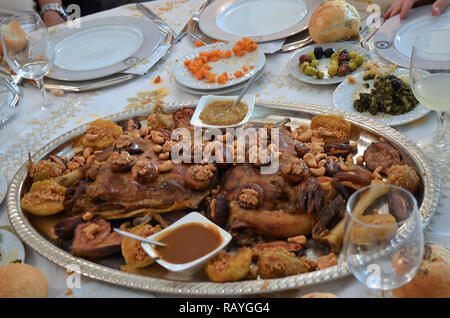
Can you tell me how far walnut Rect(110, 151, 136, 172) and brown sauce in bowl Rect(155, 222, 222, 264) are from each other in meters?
0.42

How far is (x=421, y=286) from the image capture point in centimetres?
144

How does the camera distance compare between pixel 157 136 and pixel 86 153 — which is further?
pixel 86 153

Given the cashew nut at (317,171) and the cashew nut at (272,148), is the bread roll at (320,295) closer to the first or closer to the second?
the cashew nut at (317,171)

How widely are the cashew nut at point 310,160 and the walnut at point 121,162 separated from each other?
2.54 feet

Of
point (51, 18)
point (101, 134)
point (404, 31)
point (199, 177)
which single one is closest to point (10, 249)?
point (101, 134)

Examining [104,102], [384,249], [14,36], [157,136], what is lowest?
[104,102]

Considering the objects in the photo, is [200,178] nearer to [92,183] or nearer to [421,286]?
[92,183]

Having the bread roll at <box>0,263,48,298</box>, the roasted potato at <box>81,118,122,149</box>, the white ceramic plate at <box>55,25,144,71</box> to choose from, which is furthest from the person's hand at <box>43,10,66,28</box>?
the bread roll at <box>0,263,48,298</box>

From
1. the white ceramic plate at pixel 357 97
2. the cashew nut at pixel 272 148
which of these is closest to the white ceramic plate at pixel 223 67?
the white ceramic plate at pixel 357 97

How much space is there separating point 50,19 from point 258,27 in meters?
2.16

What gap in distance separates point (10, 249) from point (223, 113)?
47.3 inches

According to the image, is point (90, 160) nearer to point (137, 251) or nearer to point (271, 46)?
point (137, 251)

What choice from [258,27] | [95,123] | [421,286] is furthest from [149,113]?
[421,286]

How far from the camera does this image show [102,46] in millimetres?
3520
